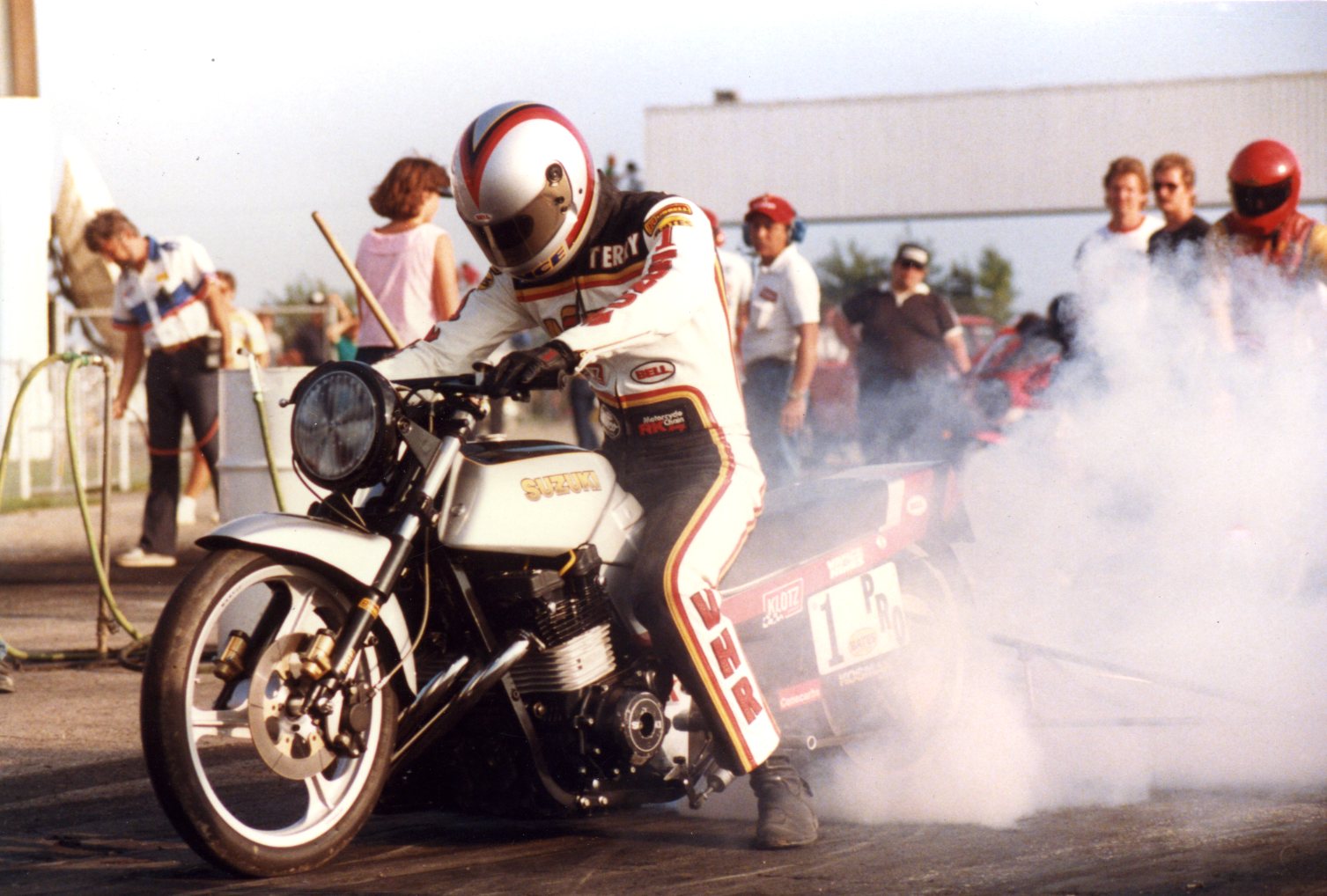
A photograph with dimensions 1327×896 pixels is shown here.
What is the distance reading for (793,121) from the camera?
98.0 feet

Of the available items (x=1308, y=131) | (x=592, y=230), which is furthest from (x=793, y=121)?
(x=592, y=230)

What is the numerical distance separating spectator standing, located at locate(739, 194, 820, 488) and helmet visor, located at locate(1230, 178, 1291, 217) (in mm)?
3357

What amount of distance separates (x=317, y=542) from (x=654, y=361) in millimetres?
1142

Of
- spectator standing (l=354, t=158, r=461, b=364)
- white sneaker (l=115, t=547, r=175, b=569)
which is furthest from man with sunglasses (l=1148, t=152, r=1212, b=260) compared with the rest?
white sneaker (l=115, t=547, r=175, b=569)

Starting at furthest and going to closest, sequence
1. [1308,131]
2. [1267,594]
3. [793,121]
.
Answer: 1. [793,121]
2. [1308,131]
3. [1267,594]

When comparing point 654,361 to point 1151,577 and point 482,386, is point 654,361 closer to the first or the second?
point 482,386

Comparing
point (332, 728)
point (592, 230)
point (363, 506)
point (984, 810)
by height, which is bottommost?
point (984, 810)

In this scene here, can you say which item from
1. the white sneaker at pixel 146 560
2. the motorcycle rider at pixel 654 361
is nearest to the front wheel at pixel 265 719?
the motorcycle rider at pixel 654 361

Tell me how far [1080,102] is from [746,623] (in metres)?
24.5

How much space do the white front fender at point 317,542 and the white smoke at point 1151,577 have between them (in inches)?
66.3

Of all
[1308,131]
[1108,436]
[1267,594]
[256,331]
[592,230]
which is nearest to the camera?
[592,230]

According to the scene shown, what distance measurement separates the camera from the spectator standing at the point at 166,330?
10055 millimetres

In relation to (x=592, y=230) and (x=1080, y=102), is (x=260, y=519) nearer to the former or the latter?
(x=592, y=230)

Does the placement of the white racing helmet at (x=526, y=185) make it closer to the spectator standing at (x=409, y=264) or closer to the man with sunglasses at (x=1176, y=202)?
the spectator standing at (x=409, y=264)
